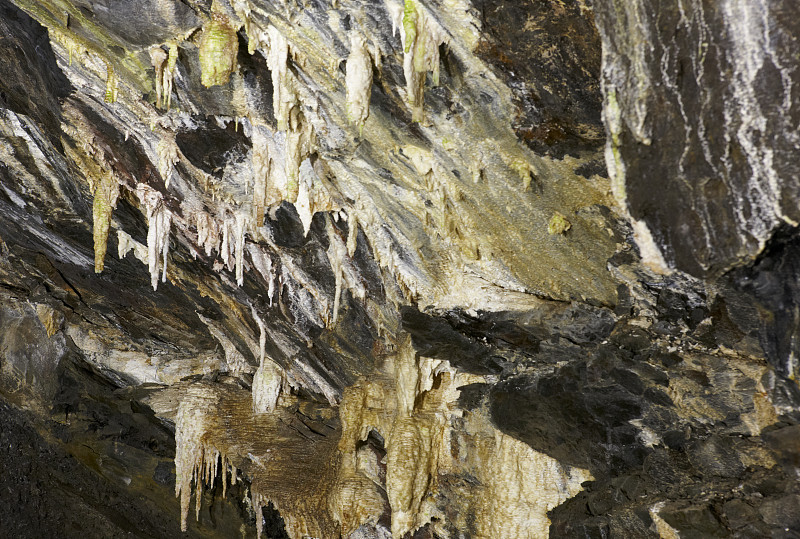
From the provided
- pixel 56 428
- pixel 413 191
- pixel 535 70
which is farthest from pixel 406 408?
pixel 56 428

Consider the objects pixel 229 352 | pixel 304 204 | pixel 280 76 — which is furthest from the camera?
pixel 229 352

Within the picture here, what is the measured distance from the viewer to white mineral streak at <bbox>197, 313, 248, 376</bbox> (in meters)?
8.36

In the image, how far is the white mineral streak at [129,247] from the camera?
7.07m

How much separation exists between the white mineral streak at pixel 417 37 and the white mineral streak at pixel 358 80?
28cm

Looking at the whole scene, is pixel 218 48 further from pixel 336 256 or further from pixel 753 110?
pixel 753 110

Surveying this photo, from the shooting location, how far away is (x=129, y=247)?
23.8 ft

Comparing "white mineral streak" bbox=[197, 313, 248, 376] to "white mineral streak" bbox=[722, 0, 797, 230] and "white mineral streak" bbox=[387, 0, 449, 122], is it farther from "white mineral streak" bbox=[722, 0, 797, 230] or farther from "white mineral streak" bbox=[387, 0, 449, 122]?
"white mineral streak" bbox=[722, 0, 797, 230]

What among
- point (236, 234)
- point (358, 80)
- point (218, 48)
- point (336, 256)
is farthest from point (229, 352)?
point (358, 80)

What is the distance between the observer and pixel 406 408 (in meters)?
6.29

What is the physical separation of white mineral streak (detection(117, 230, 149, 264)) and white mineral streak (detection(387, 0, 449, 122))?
497cm

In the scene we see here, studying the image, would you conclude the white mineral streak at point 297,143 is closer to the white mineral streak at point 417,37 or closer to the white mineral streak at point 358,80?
the white mineral streak at point 358,80

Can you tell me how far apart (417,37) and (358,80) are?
0.61 meters

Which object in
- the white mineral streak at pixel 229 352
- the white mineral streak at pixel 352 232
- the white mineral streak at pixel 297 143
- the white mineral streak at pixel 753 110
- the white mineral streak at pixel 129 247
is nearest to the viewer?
the white mineral streak at pixel 753 110

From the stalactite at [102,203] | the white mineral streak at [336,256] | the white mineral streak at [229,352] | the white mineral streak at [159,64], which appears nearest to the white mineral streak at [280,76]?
the white mineral streak at [159,64]
